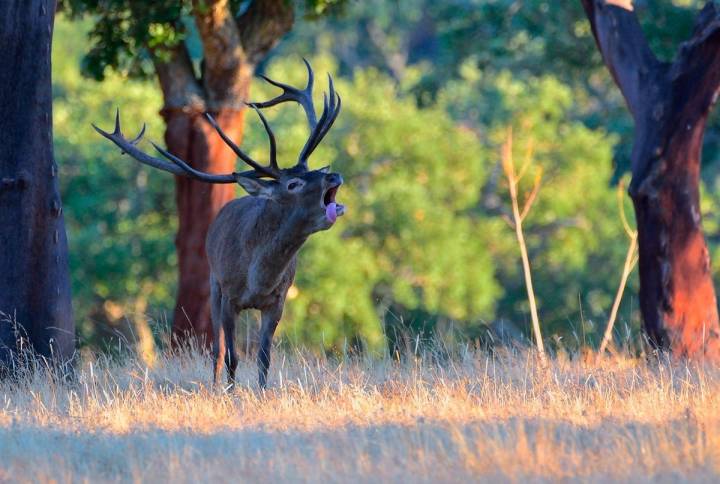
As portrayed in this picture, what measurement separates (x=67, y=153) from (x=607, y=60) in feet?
55.6

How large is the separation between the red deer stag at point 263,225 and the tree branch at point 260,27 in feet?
10.00

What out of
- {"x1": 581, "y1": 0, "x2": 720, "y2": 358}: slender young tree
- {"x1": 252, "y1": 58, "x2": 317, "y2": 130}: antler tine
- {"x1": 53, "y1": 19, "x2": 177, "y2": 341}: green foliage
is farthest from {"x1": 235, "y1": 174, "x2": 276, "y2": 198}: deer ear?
{"x1": 53, "y1": 19, "x2": 177, "y2": 341}: green foliage

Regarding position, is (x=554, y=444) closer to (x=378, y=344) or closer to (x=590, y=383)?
(x=590, y=383)

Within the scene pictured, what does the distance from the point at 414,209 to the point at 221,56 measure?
1353 cm

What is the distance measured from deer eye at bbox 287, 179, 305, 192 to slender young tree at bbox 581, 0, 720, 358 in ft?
10.6

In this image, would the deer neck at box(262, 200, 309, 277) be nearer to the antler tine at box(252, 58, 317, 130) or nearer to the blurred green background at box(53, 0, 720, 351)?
the antler tine at box(252, 58, 317, 130)

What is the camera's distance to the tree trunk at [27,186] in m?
10.9

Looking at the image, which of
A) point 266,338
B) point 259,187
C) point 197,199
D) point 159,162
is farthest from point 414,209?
point 259,187

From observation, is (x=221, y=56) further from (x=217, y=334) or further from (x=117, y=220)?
(x=117, y=220)

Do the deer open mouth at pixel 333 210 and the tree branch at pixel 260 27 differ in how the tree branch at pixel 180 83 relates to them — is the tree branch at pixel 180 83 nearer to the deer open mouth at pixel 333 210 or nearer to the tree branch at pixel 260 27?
the tree branch at pixel 260 27

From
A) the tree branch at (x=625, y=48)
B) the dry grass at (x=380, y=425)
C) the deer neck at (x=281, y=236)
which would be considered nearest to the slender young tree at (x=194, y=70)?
the tree branch at (x=625, y=48)

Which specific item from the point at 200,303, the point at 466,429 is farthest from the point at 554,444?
the point at 200,303

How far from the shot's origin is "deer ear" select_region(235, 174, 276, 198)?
10156 mm

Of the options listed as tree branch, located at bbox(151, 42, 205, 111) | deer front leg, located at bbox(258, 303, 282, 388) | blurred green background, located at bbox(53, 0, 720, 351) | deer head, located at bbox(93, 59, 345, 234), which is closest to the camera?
deer head, located at bbox(93, 59, 345, 234)
